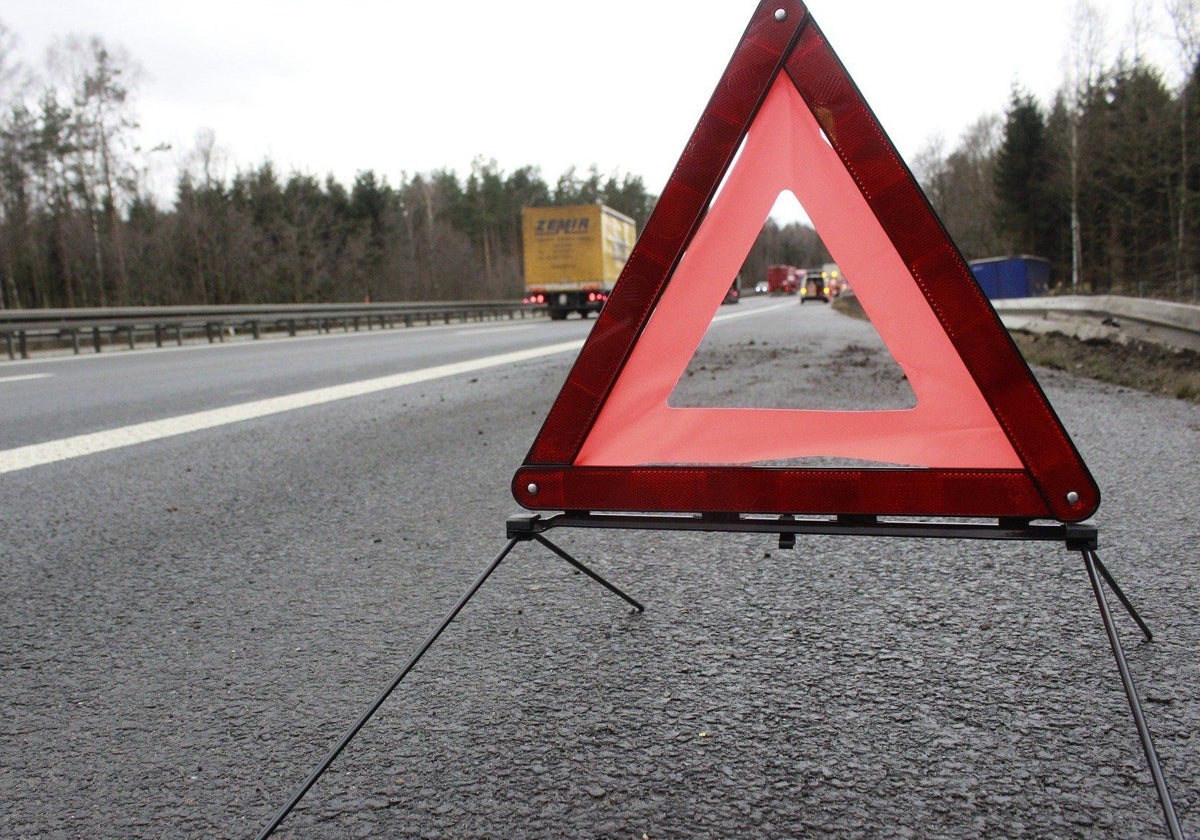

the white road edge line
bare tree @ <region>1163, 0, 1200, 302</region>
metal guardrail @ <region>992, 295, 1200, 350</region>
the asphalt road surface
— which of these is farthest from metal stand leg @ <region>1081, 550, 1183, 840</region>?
bare tree @ <region>1163, 0, 1200, 302</region>

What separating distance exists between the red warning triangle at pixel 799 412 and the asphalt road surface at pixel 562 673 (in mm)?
483

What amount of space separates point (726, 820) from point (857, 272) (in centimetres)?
105

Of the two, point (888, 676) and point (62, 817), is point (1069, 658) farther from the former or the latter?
point (62, 817)

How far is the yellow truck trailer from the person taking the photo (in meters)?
35.2

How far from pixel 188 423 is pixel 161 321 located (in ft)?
46.0

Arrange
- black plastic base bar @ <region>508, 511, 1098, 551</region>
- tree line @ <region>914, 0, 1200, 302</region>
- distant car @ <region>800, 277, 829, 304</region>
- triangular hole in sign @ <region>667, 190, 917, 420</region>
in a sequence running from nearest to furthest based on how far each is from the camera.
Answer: black plastic base bar @ <region>508, 511, 1098, 551</region> → triangular hole in sign @ <region>667, 190, 917, 420</region> → tree line @ <region>914, 0, 1200, 302</region> → distant car @ <region>800, 277, 829, 304</region>

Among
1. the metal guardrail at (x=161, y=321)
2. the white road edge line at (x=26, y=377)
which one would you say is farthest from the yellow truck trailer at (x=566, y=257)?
the white road edge line at (x=26, y=377)

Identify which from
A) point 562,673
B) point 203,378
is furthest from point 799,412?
point 203,378

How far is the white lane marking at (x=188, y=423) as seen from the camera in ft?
17.7

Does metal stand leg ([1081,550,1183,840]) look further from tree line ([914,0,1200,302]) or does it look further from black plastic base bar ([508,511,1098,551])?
tree line ([914,0,1200,302])

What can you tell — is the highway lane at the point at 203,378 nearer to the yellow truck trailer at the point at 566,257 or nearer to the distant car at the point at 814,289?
the yellow truck trailer at the point at 566,257

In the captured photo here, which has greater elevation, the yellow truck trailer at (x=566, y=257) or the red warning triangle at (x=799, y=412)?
the yellow truck trailer at (x=566, y=257)

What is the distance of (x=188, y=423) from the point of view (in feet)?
21.5

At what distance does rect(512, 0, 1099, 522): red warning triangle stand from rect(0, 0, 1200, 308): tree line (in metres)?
30.6
